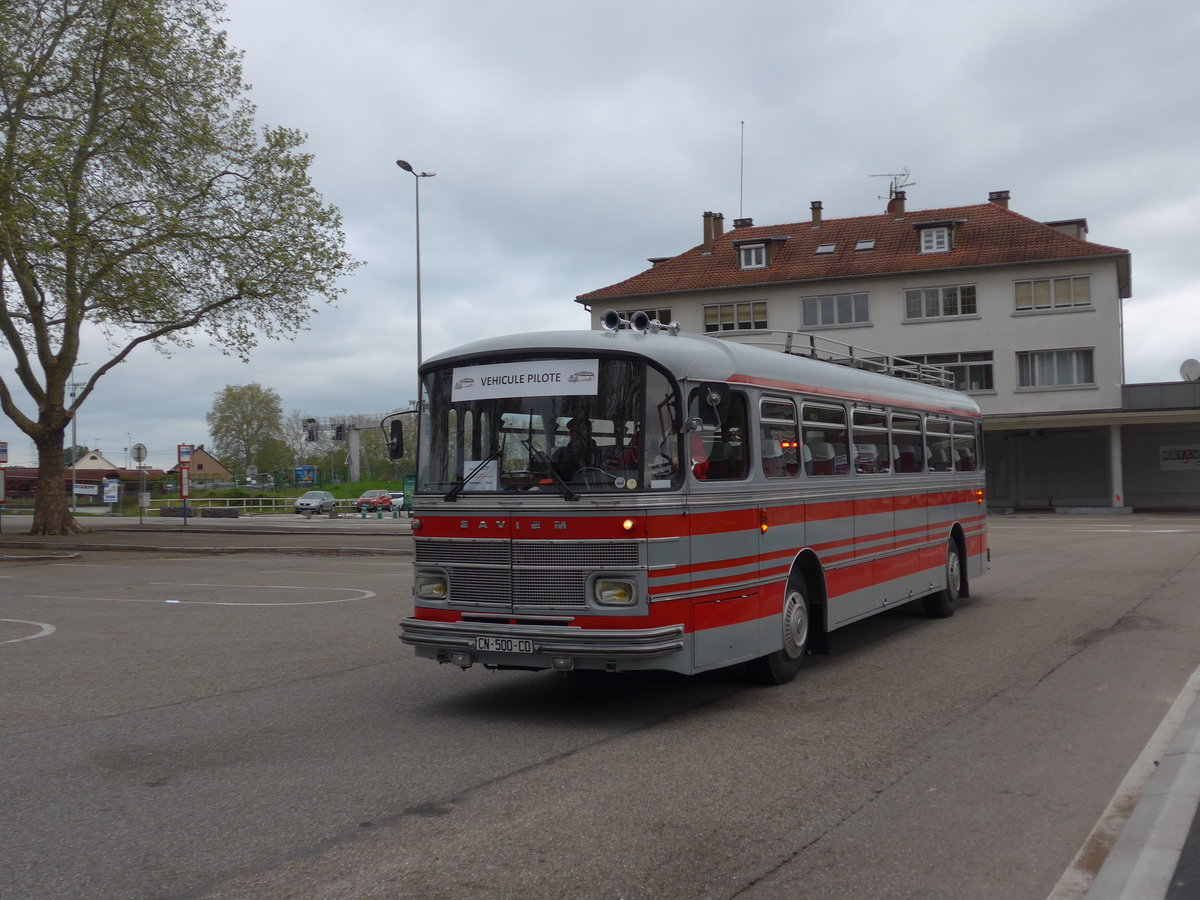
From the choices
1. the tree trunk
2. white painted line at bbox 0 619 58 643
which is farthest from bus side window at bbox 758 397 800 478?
the tree trunk

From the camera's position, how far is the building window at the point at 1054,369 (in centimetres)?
4544

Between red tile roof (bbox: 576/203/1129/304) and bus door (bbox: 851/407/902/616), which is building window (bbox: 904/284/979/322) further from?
bus door (bbox: 851/407/902/616)

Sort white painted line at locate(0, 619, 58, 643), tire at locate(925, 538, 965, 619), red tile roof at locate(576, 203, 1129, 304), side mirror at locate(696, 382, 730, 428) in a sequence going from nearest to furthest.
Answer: side mirror at locate(696, 382, 730, 428), white painted line at locate(0, 619, 58, 643), tire at locate(925, 538, 965, 619), red tile roof at locate(576, 203, 1129, 304)

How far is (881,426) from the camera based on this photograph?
448 inches

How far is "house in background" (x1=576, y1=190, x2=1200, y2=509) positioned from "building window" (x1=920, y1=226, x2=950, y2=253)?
63 millimetres

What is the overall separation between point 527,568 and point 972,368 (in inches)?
1709

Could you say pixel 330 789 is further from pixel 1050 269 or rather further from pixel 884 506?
pixel 1050 269

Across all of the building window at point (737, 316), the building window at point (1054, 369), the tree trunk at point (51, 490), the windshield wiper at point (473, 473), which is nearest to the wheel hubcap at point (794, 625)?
the windshield wiper at point (473, 473)

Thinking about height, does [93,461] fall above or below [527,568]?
above

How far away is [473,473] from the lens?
26.8 feet

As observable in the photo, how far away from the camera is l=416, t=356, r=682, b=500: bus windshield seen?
7.68 meters

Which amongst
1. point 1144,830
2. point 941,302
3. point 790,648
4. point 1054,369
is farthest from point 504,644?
point 941,302

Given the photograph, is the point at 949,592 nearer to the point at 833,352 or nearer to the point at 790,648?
the point at 833,352

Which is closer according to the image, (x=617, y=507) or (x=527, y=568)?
(x=617, y=507)
